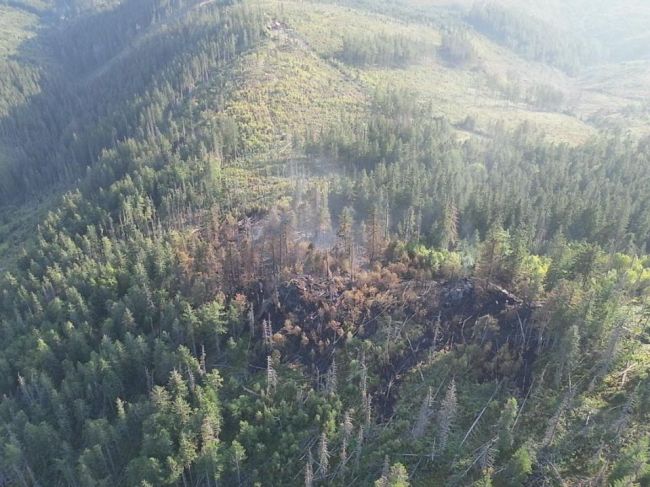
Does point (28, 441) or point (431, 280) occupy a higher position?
point (431, 280)

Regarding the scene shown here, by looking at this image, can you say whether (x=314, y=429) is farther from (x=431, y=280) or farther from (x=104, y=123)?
(x=104, y=123)

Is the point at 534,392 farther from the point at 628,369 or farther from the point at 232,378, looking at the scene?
the point at 232,378

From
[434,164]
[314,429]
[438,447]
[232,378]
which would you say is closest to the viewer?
[438,447]

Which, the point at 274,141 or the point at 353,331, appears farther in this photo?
the point at 274,141

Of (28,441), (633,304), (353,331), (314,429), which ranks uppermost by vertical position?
(633,304)

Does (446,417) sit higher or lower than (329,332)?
higher

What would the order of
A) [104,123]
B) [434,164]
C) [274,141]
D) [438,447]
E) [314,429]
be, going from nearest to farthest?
[438,447] < [314,429] < [434,164] < [274,141] < [104,123]

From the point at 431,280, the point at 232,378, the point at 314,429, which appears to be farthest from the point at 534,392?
the point at 232,378

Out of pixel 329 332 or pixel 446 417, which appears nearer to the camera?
pixel 446 417

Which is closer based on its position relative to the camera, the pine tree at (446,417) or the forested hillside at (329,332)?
the pine tree at (446,417)

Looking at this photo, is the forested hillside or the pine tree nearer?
the pine tree
